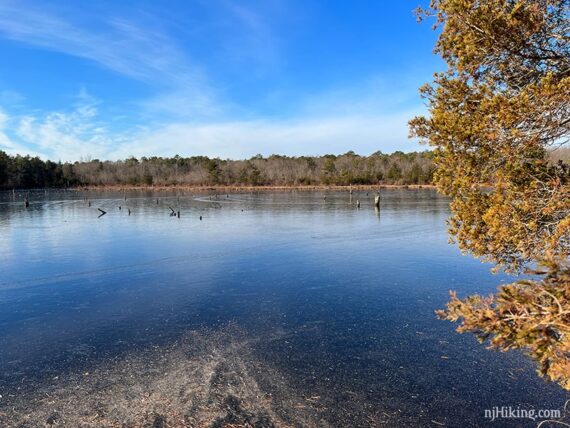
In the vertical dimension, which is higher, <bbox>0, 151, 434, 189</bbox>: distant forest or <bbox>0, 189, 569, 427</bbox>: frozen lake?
<bbox>0, 151, 434, 189</bbox>: distant forest

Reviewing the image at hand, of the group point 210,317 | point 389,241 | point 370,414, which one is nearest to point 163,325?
point 210,317

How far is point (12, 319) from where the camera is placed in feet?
36.1

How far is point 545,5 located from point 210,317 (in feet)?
32.8

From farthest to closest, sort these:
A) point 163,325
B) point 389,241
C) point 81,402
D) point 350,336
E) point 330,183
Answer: point 330,183 < point 389,241 < point 163,325 < point 350,336 < point 81,402

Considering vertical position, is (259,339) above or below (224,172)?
below

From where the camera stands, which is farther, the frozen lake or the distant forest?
the distant forest

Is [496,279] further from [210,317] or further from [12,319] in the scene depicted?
[12,319]

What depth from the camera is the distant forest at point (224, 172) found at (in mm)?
106500

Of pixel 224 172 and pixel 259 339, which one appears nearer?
pixel 259 339

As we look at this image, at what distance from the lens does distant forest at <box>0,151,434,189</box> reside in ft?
349

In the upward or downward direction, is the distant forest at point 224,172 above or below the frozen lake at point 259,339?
above

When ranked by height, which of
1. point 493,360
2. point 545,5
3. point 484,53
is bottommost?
point 493,360

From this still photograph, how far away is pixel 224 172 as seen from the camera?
4722 inches

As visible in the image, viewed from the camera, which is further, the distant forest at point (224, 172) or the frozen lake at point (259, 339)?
the distant forest at point (224, 172)
